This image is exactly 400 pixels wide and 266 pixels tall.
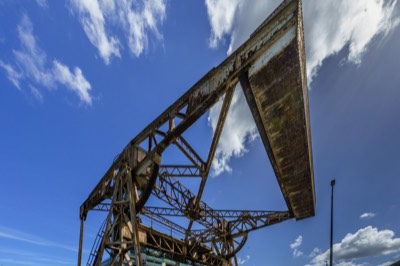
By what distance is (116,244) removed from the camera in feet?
→ 25.9

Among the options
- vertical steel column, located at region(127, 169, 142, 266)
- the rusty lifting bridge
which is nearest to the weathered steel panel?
the rusty lifting bridge

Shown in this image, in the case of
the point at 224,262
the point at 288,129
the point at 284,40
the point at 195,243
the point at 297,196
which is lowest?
the point at 224,262

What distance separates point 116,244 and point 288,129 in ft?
23.1

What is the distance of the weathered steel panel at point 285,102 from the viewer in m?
6.41

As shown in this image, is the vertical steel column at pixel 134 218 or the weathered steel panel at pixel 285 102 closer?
the weathered steel panel at pixel 285 102

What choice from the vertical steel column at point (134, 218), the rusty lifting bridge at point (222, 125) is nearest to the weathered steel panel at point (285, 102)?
the rusty lifting bridge at point (222, 125)

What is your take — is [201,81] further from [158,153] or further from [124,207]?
[124,207]

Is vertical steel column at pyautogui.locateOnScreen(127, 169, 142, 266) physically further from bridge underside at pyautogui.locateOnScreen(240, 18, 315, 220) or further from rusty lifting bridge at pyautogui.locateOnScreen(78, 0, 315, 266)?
bridge underside at pyautogui.locateOnScreen(240, 18, 315, 220)

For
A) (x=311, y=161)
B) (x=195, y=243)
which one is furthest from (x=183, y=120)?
(x=195, y=243)

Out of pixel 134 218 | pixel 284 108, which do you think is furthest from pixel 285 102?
pixel 134 218

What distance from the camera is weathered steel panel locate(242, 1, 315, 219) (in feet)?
21.0

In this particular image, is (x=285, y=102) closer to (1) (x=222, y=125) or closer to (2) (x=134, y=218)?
(1) (x=222, y=125)

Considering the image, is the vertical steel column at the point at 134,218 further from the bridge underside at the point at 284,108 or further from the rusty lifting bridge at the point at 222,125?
the bridge underside at the point at 284,108

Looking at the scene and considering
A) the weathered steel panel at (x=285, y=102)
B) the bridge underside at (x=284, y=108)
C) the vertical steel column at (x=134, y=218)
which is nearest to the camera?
the weathered steel panel at (x=285, y=102)
